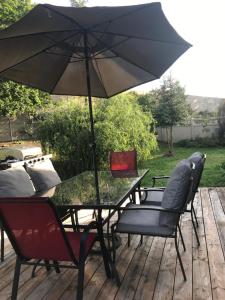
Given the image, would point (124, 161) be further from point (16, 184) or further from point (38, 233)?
point (38, 233)

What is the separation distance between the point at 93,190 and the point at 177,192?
931 millimetres

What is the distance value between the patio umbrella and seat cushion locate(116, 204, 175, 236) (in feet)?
1.15

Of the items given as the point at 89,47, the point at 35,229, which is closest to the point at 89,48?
the point at 89,47

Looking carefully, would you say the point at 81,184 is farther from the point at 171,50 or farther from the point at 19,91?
the point at 19,91

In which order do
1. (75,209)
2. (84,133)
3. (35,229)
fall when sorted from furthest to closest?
(84,133) → (75,209) → (35,229)

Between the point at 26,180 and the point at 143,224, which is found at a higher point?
the point at 26,180

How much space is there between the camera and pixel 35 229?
2.22 m

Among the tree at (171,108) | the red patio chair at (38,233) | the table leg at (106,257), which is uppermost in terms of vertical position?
the tree at (171,108)

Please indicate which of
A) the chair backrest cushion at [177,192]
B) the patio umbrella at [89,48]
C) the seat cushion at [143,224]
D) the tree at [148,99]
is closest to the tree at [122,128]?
the patio umbrella at [89,48]

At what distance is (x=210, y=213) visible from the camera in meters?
4.45

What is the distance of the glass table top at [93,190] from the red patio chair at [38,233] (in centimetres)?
42

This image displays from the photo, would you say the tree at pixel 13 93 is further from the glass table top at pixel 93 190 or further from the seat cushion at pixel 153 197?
the seat cushion at pixel 153 197

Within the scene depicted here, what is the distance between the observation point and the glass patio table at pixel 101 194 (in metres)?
2.72

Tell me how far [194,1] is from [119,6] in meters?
8.04
